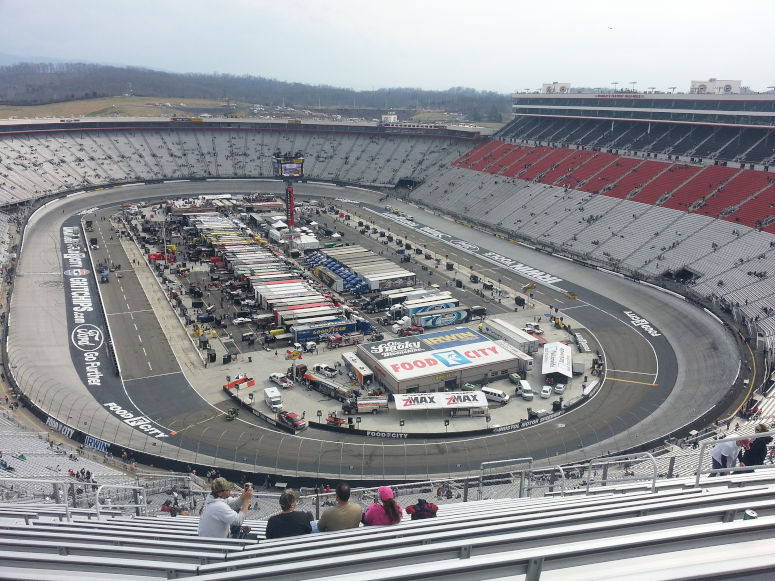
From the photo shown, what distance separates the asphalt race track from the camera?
93.5 ft

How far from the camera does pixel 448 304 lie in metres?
47.9

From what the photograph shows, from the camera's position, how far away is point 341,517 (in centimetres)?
802

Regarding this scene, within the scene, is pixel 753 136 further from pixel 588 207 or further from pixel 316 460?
pixel 316 460

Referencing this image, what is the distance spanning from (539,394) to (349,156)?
83.8 m

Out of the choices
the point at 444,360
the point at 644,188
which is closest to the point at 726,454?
the point at 444,360

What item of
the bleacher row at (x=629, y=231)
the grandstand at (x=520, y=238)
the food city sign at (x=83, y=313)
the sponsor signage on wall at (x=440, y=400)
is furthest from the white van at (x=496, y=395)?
the food city sign at (x=83, y=313)

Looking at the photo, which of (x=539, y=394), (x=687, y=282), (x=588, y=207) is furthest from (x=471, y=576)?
(x=588, y=207)

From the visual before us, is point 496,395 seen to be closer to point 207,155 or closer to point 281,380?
point 281,380

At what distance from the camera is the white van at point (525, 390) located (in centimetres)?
3509

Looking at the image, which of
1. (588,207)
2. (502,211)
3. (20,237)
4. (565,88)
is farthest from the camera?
(565,88)

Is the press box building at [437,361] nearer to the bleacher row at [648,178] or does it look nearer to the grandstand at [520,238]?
the grandstand at [520,238]

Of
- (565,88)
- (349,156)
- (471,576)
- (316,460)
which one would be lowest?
(316,460)

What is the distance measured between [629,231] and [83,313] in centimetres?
5615

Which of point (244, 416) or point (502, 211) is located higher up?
point (502, 211)
